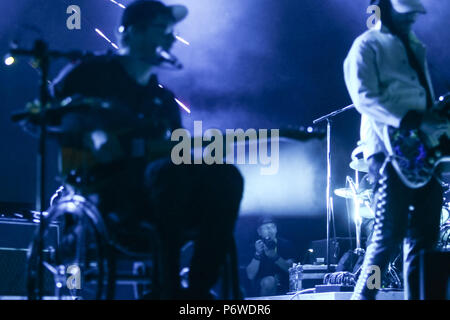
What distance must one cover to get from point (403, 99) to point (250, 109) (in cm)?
493

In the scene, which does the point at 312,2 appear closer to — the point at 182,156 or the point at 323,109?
the point at 323,109

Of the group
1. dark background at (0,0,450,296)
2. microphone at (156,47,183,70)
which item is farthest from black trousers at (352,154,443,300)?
dark background at (0,0,450,296)

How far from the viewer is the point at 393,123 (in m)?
3.42

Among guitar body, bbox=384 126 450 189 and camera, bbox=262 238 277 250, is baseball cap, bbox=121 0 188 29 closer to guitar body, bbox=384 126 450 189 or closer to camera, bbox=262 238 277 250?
guitar body, bbox=384 126 450 189

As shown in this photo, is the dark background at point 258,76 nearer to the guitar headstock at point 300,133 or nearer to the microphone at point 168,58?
the microphone at point 168,58

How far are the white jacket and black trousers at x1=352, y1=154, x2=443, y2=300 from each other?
18 centimetres

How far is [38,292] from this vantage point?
9.24 ft

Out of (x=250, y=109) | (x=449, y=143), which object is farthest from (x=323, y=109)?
(x=449, y=143)

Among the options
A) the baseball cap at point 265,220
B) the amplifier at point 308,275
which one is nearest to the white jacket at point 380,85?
the amplifier at point 308,275

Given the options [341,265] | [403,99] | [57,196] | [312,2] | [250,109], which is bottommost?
[341,265]

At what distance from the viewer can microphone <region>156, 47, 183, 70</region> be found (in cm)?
289

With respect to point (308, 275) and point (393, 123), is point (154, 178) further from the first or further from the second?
point (308, 275)

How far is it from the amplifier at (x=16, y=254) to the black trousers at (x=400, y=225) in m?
2.66

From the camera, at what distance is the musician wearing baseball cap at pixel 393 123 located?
3354mm
